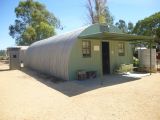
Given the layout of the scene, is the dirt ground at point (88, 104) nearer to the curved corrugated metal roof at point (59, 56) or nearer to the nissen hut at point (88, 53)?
the nissen hut at point (88, 53)

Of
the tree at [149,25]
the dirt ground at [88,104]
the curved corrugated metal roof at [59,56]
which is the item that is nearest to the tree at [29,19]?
the tree at [149,25]

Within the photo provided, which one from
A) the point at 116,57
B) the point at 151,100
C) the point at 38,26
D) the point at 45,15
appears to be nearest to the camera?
the point at 151,100

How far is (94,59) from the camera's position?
526 inches

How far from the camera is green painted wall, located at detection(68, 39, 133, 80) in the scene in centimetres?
1231

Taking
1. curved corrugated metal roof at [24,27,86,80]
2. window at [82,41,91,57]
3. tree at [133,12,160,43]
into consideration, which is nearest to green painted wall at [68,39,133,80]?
window at [82,41,91,57]

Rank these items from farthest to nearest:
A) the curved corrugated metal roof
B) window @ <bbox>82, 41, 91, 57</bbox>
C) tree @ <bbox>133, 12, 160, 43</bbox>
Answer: tree @ <bbox>133, 12, 160, 43</bbox>
window @ <bbox>82, 41, 91, 57</bbox>
the curved corrugated metal roof

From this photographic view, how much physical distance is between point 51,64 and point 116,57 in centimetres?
462

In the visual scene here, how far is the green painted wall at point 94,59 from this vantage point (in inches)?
485

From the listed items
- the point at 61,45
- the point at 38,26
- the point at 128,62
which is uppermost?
the point at 38,26

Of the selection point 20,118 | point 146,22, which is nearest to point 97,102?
point 20,118

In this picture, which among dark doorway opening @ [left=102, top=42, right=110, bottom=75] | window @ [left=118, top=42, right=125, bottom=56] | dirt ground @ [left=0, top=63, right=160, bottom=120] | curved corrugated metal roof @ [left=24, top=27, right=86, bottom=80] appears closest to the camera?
dirt ground @ [left=0, top=63, right=160, bottom=120]

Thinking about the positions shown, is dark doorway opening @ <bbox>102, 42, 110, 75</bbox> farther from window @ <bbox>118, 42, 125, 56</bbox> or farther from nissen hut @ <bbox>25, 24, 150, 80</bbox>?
window @ <bbox>118, 42, 125, 56</bbox>

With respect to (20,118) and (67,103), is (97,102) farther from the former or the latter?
(20,118)

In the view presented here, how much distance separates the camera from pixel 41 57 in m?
17.6
